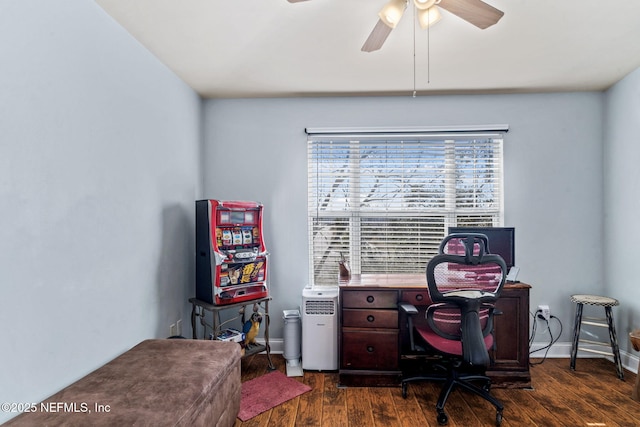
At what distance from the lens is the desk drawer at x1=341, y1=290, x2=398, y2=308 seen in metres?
2.59

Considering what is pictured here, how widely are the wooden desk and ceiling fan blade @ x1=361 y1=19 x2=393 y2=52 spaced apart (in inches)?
67.5

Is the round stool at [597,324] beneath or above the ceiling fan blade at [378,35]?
beneath

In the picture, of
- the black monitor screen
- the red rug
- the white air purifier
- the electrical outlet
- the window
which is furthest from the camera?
the window

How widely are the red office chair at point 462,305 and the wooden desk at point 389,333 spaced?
305 millimetres

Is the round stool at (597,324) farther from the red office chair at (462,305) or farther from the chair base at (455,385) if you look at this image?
the red office chair at (462,305)

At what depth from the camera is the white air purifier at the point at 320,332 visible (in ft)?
9.12

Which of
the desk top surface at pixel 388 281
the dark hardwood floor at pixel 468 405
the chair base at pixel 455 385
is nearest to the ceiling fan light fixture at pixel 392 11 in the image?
the desk top surface at pixel 388 281

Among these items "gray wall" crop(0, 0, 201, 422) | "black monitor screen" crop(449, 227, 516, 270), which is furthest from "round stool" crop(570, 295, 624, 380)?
"gray wall" crop(0, 0, 201, 422)

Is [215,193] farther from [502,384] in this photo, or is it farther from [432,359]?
[502,384]

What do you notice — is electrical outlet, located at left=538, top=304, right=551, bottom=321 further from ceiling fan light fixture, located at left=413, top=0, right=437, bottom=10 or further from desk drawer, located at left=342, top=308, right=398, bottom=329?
ceiling fan light fixture, located at left=413, top=0, right=437, bottom=10

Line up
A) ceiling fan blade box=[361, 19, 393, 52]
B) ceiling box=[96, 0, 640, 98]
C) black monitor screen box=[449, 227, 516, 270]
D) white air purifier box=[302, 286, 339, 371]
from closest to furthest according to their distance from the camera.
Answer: ceiling fan blade box=[361, 19, 393, 52] → ceiling box=[96, 0, 640, 98] → black monitor screen box=[449, 227, 516, 270] → white air purifier box=[302, 286, 339, 371]

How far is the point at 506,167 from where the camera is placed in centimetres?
315

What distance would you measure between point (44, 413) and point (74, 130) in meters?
1.28

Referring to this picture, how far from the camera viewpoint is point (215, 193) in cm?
324
